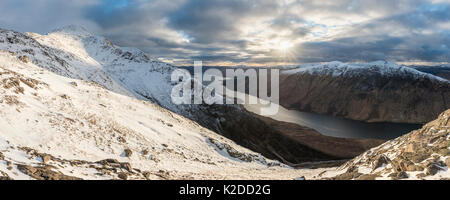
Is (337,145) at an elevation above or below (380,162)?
below

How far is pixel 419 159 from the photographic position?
11617 mm

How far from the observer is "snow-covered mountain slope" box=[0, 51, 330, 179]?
14.3 m

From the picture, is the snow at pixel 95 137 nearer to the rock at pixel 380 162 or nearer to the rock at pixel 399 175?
the rock at pixel 380 162

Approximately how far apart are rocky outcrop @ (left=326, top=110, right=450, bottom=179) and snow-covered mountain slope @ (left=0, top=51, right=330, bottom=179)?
8303 mm

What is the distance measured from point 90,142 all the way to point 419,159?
23.8 metres

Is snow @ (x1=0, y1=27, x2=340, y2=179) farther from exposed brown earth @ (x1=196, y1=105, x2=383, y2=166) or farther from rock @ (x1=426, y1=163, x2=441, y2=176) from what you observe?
exposed brown earth @ (x1=196, y1=105, x2=383, y2=166)

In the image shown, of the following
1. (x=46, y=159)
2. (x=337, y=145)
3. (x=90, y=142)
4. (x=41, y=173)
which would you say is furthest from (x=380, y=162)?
(x=337, y=145)

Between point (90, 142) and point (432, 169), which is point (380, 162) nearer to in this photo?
point (432, 169)

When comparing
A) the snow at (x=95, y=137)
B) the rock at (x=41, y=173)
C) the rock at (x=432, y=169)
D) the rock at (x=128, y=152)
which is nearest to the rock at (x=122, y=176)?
the snow at (x=95, y=137)

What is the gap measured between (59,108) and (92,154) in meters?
8.52

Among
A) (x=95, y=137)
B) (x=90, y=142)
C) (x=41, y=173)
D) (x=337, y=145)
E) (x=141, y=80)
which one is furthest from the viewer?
(x=337, y=145)

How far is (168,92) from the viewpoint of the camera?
83625mm
